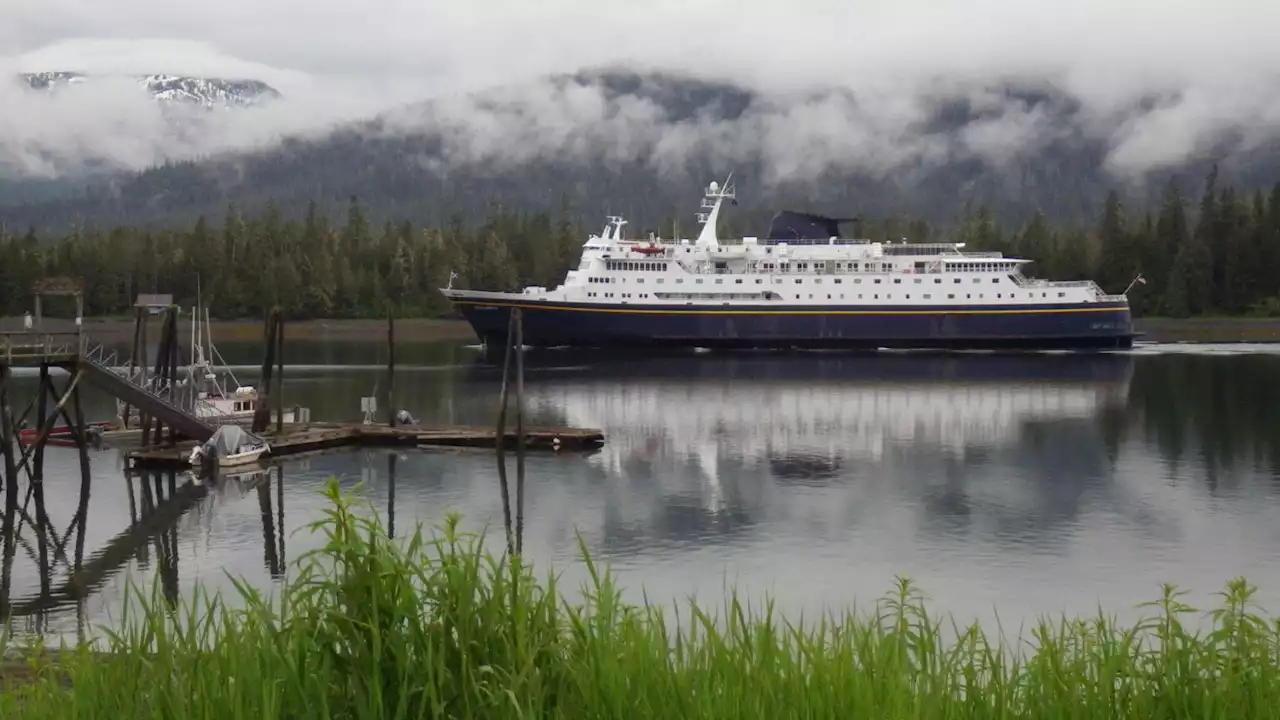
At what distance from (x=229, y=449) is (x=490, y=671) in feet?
60.1

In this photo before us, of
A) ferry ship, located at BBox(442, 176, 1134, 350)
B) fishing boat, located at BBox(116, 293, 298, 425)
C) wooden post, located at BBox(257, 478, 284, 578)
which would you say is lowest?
wooden post, located at BBox(257, 478, 284, 578)

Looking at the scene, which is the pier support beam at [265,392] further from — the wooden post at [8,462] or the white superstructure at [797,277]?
the white superstructure at [797,277]

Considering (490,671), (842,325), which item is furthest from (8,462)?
(842,325)

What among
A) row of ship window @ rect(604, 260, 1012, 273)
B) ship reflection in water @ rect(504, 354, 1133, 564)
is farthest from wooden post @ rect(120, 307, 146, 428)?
row of ship window @ rect(604, 260, 1012, 273)

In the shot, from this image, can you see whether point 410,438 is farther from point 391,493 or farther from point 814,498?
point 814,498

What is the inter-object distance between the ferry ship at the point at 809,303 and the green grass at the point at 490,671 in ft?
158

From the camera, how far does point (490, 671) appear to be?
4.34 m

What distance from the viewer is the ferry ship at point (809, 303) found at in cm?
5256

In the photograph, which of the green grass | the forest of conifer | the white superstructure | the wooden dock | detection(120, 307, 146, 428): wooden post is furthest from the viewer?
the forest of conifer

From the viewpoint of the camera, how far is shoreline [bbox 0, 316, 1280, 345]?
212 ft

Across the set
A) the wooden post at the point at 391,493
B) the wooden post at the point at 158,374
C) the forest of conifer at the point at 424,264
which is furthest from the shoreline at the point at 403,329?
the wooden post at the point at 391,493

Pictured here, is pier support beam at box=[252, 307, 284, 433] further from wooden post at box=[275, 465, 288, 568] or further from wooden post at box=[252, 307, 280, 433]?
wooden post at box=[275, 465, 288, 568]

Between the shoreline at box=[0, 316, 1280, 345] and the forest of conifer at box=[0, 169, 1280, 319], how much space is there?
1.44m

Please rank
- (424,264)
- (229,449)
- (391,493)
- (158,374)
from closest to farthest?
(391,493) < (229,449) < (158,374) < (424,264)
